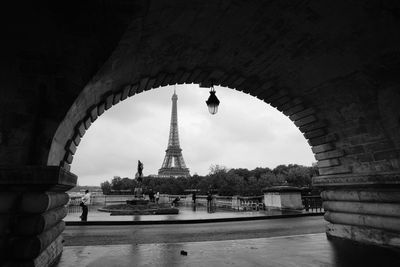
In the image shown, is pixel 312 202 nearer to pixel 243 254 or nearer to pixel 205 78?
pixel 243 254

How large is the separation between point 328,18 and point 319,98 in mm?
2985

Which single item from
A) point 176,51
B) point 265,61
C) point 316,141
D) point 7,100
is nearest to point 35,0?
point 7,100

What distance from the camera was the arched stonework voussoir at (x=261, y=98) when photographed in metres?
6.94

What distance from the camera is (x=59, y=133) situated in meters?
4.87

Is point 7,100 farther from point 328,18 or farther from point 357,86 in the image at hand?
point 357,86

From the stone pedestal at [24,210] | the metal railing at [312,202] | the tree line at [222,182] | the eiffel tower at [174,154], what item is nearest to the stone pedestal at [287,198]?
the metal railing at [312,202]

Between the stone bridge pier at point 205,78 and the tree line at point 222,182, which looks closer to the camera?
the stone bridge pier at point 205,78

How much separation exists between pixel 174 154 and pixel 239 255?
92.2 metres

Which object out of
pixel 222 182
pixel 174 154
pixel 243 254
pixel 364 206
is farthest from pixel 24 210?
pixel 174 154

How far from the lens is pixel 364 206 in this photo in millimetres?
7582

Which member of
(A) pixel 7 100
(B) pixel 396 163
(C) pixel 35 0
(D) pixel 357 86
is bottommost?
(B) pixel 396 163

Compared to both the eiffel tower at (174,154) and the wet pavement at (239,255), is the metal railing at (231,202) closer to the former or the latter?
the wet pavement at (239,255)

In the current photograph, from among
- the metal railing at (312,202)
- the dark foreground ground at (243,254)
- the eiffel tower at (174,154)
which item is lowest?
the dark foreground ground at (243,254)

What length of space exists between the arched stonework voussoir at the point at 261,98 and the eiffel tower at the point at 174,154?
8671cm
